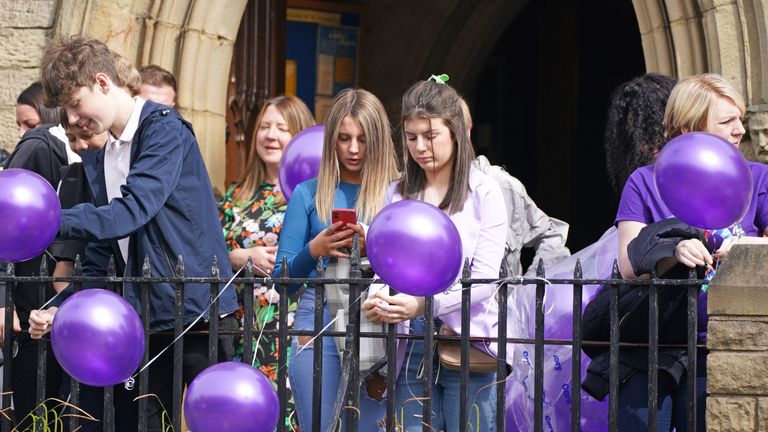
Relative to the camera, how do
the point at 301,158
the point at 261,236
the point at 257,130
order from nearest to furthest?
the point at 301,158 → the point at 261,236 → the point at 257,130

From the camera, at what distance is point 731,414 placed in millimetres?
3977

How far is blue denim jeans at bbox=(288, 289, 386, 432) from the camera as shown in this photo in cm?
471

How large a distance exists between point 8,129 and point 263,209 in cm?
196

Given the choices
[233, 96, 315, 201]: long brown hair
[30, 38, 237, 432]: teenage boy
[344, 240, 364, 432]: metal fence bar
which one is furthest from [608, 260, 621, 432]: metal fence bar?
[233, 96, 315, 201]: long brown hair

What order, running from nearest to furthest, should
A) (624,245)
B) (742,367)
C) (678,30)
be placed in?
1. (742,367)
2. (624,245)
3. (678,30)

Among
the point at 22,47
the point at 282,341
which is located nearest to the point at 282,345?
the point at 282,341

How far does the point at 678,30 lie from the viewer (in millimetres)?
6379

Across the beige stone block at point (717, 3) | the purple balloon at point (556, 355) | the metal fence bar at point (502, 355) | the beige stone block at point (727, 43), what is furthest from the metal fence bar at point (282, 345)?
the beige stone block at point (717, 3)

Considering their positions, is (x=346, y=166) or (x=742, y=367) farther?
(x=346, y=166)

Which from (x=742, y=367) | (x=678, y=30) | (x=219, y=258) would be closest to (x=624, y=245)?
(x=742, y=367)

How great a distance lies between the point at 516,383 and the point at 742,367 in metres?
1.21

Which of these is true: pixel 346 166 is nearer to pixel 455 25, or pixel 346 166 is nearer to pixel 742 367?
pixel 742 367

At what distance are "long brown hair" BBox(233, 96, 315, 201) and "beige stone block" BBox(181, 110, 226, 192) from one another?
108cm

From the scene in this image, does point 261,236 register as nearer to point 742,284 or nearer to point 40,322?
point 40,322
